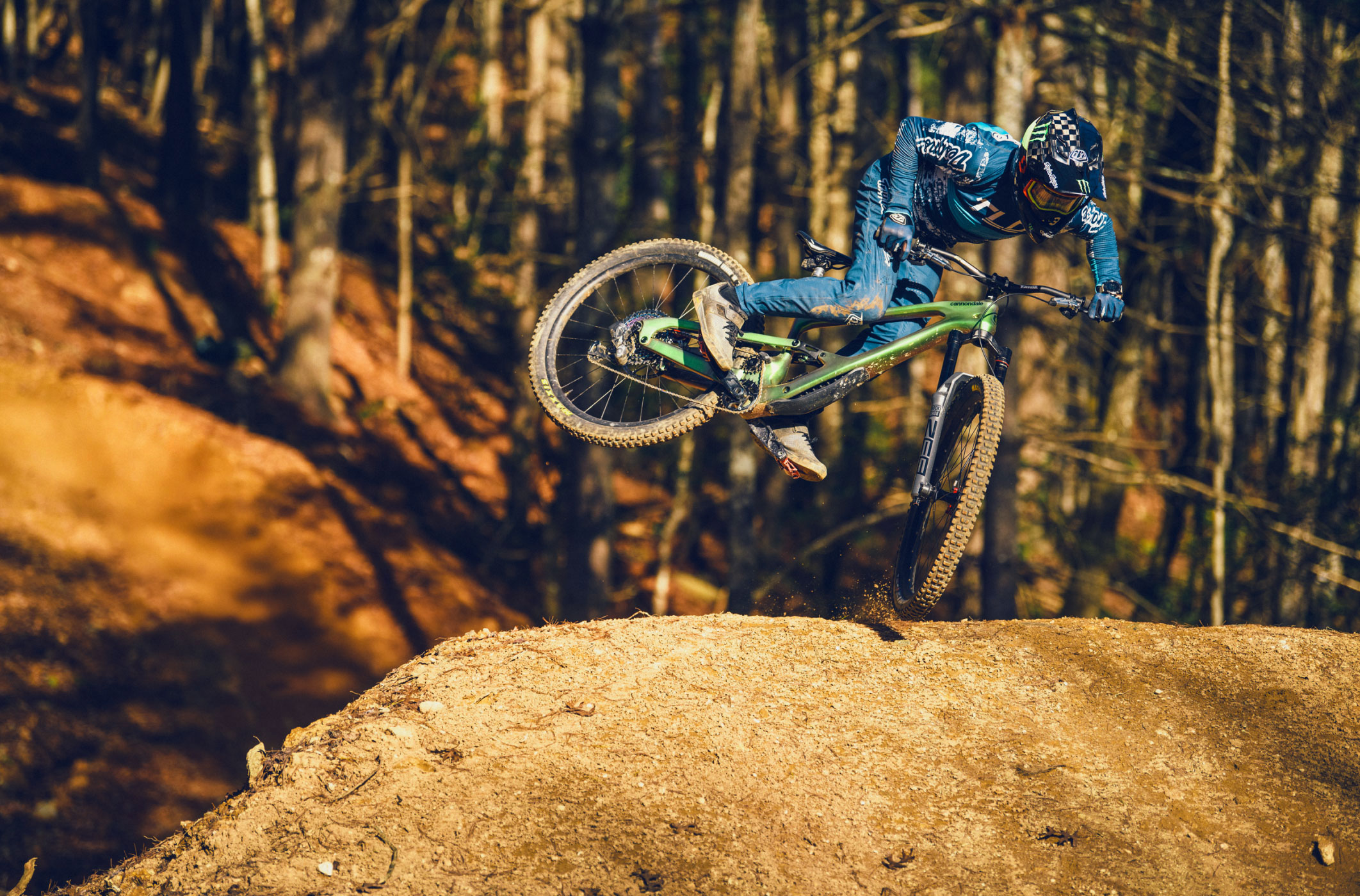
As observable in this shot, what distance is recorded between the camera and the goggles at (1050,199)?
5070 millimetres

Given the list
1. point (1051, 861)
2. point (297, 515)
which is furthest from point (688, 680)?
point (297, 515)

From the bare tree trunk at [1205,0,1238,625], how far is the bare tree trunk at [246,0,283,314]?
15.5m

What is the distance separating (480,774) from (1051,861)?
2980mm

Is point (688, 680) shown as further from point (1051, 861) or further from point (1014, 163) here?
point (1014, 163)

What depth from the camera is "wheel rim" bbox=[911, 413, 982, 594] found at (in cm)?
575

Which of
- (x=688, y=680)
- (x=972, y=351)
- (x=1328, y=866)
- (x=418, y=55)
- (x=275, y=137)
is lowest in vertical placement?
(x=1328, y=866)

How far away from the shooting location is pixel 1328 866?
16.6 ft

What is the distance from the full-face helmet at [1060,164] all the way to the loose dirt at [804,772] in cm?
308

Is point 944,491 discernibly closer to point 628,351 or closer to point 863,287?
point 863,287

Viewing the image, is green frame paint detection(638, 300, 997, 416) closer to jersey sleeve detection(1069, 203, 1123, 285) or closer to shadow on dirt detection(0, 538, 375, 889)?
jersey sleeve detection(1069, 203, 1123, 285)

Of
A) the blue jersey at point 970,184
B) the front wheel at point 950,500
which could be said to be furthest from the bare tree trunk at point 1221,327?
the front wheel at point 950,500

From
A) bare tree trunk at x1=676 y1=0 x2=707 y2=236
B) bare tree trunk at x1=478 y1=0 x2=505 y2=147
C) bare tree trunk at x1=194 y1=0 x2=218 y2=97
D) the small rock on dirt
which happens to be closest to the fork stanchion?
the small rock on dirt

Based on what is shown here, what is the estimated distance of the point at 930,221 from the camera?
5902 mm

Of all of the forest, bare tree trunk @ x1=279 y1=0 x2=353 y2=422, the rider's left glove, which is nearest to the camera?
the rider's left glove
